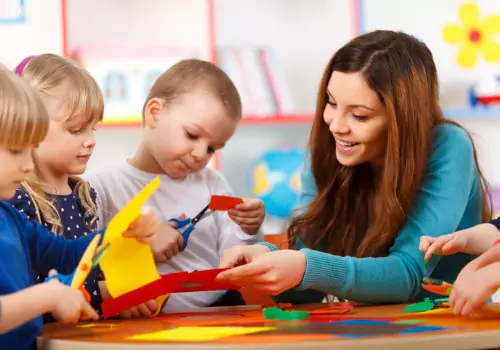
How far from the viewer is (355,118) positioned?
1.62 metres

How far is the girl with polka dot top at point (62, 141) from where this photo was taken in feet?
4.65

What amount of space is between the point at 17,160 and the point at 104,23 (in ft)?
8.84

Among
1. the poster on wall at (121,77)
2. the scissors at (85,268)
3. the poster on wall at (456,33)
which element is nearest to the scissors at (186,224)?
the scissors at (85,268)

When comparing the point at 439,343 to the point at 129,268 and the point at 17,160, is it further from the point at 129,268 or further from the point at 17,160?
the point at 17,160

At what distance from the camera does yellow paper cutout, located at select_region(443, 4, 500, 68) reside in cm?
393

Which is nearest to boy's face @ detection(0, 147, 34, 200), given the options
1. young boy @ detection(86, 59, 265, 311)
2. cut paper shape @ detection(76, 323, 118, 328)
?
cut paper shape @ detection(76, 323, 118, 328)

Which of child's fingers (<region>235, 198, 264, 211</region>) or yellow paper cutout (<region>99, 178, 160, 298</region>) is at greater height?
yellow paper cutout (<region>99, 178, 160, 298</region>)

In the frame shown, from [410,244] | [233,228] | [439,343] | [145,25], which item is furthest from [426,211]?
[145,25]

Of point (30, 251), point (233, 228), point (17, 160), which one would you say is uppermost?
point (17, 160)

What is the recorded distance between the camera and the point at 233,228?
1804 millimetres

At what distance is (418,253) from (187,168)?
0.53 m

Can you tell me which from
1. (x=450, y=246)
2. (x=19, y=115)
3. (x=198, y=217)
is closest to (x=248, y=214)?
(x=198, y=217)

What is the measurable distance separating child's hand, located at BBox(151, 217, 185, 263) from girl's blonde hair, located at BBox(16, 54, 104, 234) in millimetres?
168

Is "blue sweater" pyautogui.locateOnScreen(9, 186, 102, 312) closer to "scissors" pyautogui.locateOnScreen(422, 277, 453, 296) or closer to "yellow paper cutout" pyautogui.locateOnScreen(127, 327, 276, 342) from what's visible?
"yellow paper cutout" pyautogui.locateOnScreen(127, 327, 276, 342)
